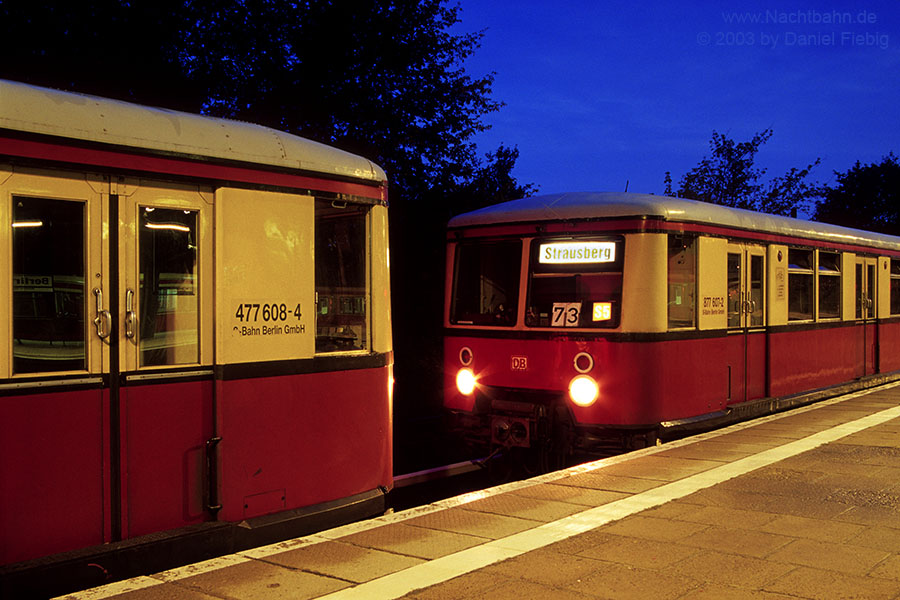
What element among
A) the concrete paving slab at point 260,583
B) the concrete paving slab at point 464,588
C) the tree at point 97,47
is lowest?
the concrete paving slab at point 464,588

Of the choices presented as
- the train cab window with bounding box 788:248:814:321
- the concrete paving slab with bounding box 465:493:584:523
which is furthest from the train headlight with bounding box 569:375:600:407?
the train cab window with bounding box 788:248:814:321

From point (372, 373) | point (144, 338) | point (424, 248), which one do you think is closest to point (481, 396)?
point (372, 373)

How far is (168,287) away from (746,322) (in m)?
7.66

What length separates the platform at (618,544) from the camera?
4.39 metres

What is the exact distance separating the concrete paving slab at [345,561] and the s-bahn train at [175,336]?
0.42 metres

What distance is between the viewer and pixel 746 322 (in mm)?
10383

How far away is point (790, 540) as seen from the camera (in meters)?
5.32

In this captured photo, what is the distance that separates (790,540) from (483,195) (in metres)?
14.2

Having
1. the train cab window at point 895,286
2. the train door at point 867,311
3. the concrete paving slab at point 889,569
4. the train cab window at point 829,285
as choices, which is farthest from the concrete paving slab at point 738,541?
the train cab window at point 895,286

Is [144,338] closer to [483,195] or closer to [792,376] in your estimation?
[792,376]

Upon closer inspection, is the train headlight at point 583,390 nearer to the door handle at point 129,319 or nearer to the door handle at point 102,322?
the door handle at point 129,319

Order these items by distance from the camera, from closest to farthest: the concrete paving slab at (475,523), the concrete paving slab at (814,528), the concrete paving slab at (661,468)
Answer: the concrete paving slab at (814,528)
the concrete paving slab at (475,523)
the concrete paving slab at (661,468)

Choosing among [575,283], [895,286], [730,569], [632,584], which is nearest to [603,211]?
[575,283]

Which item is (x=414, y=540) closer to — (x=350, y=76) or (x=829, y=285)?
(x=829, y=285)
